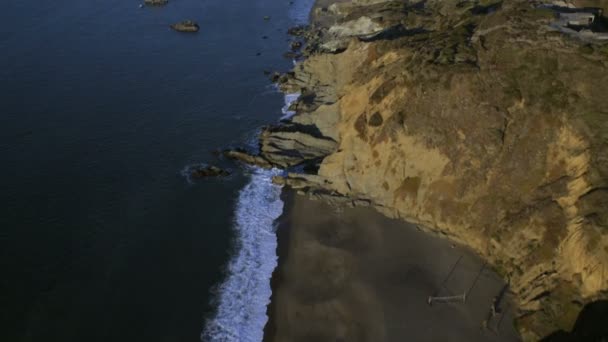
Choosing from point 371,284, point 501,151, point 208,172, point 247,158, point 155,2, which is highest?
point 501,151

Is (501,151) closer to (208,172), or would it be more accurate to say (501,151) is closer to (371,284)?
(371,284)

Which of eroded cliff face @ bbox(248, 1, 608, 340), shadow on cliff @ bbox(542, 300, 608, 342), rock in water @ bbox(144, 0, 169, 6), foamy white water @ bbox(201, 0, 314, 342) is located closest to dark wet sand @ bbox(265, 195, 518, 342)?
foamy white water @ bbox(201, 0, 314, 342)

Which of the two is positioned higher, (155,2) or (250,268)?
(155,2)

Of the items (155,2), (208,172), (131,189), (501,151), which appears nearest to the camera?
(501,151)

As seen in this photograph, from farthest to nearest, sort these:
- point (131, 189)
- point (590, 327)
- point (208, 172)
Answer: point (208, 172), point (131, 189), point (590, 327)

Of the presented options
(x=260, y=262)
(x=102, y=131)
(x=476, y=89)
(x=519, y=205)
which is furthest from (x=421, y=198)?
(x=102, y=131)

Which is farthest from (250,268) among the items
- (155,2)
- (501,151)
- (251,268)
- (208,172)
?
(155,2)

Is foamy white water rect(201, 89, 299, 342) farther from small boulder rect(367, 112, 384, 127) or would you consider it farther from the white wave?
small boulder rect(367, 112, 384, 127)
